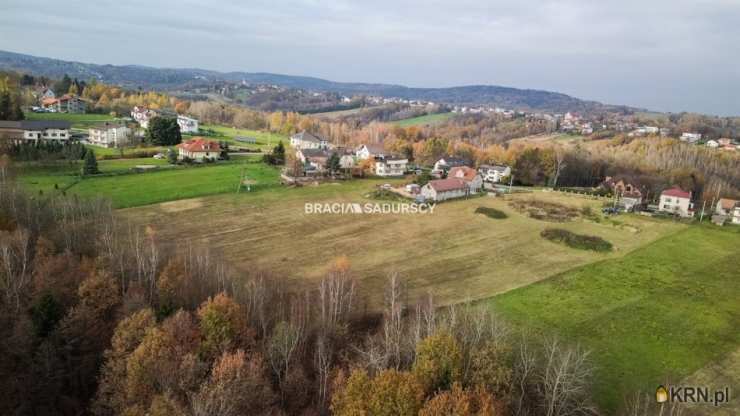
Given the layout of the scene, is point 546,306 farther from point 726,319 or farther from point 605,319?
point 726,319

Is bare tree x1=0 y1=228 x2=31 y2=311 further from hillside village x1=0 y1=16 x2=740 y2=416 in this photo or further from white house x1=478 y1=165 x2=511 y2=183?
white house x1=478 y1=165 x2=511 y2=183

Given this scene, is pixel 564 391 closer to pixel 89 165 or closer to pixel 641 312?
pixel 641 312

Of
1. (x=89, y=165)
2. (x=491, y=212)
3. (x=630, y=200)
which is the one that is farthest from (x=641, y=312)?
(x=89, y=165)

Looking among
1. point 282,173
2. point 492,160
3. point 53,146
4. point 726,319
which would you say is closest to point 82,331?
point 726,319

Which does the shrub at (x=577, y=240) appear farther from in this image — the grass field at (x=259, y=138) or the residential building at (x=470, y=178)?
the grass field at (x=259, y=138)

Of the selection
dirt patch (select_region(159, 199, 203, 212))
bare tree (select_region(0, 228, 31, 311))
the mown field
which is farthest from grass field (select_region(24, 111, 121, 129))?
bare tree (select_region(0, 228, 31, 311))

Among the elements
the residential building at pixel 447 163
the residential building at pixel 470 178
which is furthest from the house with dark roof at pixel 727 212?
the residential building at pixel 447 163
